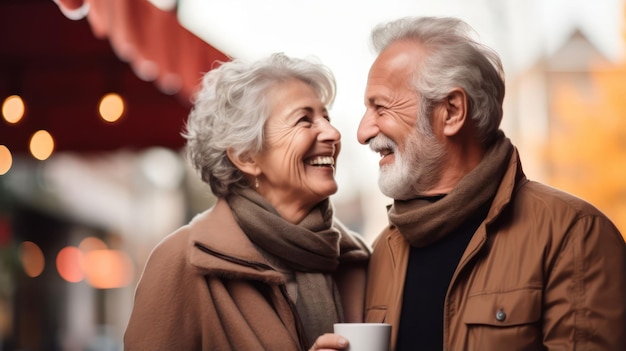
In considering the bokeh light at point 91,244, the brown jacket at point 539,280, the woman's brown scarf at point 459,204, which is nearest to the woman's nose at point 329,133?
the woman's brown scarf at point 459,204

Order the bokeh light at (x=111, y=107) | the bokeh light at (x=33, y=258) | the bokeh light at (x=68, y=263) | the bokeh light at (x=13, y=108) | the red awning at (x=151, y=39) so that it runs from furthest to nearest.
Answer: the bokeh light at (x=68, y=263) < the bokeh light at (x=33, y=258) < the bokeh light at (x=111, y=107) < the bokeh light at (x=13, y=108) < the red awning at (x=151, y=39)

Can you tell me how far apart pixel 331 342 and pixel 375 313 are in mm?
579

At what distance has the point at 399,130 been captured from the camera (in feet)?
9.57

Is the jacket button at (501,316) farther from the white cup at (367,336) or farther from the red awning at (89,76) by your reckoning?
the red awning at (89,76)

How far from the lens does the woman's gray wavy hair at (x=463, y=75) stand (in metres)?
2.87

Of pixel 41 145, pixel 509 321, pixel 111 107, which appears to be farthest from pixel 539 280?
pixel 41 145

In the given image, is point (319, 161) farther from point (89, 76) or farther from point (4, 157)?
point (4, 157)

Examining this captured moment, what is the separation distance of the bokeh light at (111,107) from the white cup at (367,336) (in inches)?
168

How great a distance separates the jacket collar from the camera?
279cm

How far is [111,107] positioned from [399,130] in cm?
380

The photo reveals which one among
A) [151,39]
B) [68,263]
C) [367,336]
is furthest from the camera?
[68,263]

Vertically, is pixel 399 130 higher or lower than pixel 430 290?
higher

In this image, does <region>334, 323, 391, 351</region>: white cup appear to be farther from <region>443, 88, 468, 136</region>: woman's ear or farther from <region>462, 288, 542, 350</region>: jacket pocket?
<region>443, 88, 468, 136</region>: woman's ear

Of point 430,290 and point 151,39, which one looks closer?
point 430,290
